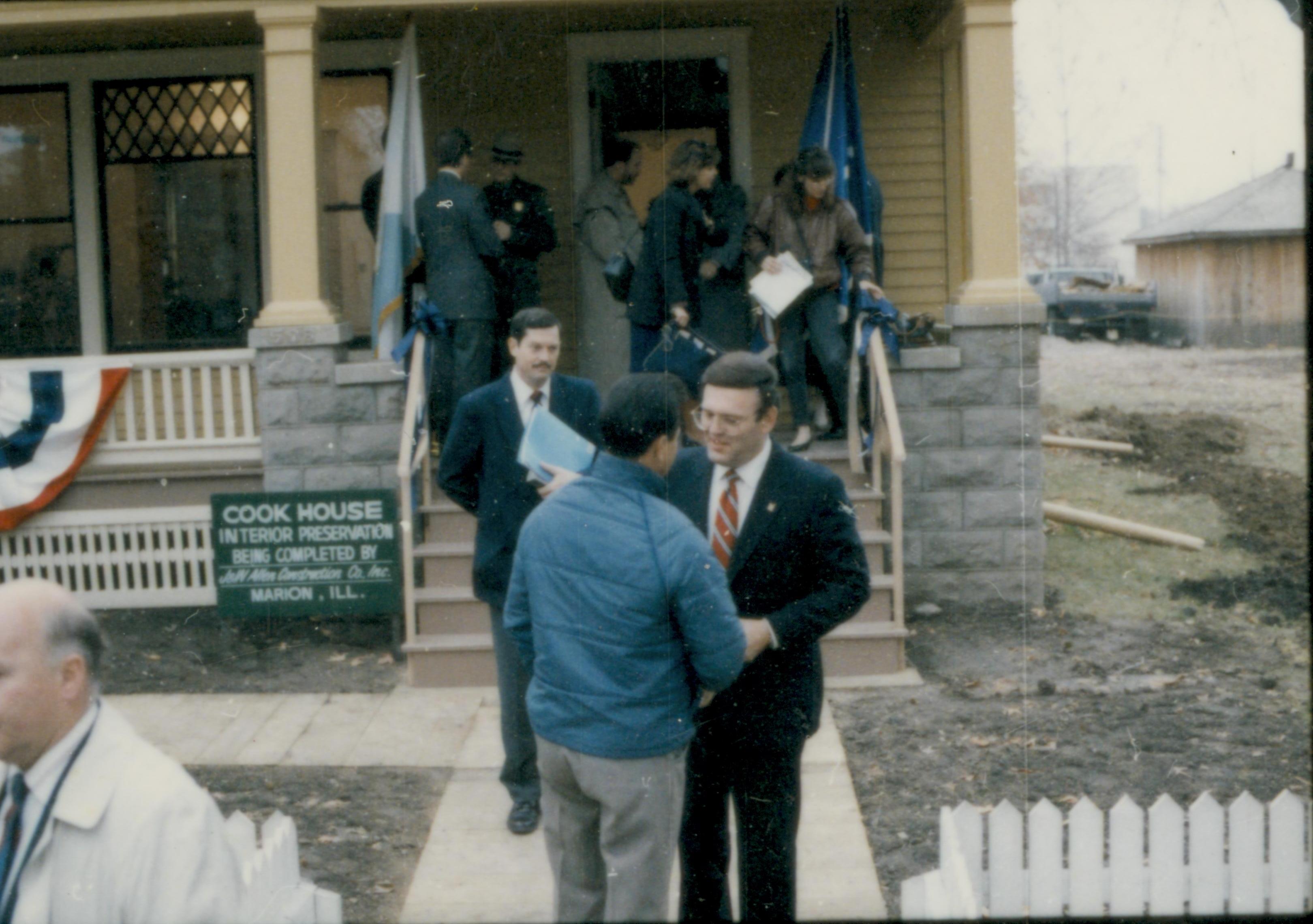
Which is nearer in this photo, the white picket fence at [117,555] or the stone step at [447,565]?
the stone step at [447,565]

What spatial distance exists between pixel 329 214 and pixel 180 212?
3.63ft

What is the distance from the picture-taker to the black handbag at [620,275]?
25.6 ft

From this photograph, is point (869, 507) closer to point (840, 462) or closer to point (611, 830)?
point (840, 462)

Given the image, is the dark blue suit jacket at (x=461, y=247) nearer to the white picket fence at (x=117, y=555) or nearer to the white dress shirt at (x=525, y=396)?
the white picket fence at (x=117, y=555)

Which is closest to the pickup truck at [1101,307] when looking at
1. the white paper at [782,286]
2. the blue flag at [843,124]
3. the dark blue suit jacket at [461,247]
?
the blue flag at [843,124]

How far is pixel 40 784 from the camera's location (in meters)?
2.27

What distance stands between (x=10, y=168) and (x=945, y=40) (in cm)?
678

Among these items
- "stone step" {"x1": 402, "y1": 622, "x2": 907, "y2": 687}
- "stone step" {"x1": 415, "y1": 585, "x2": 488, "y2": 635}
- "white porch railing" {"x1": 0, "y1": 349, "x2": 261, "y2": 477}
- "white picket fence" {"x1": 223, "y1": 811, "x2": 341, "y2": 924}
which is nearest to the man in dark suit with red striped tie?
"white picket fence" {"x1": 223, "y1": 811, "x2": 341, "y2": 924}

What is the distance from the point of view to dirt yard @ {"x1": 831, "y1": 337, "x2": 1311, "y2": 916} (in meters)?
5.27

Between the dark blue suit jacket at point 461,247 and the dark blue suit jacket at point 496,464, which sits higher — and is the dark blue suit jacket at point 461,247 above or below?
above

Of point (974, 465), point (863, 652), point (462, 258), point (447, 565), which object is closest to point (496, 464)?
point (447, 565)

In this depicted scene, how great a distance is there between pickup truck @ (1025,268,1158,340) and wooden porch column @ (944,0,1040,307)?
10638 mm

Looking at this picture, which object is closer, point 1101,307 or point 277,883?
point 277,883

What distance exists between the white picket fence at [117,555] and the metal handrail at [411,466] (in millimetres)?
1508
